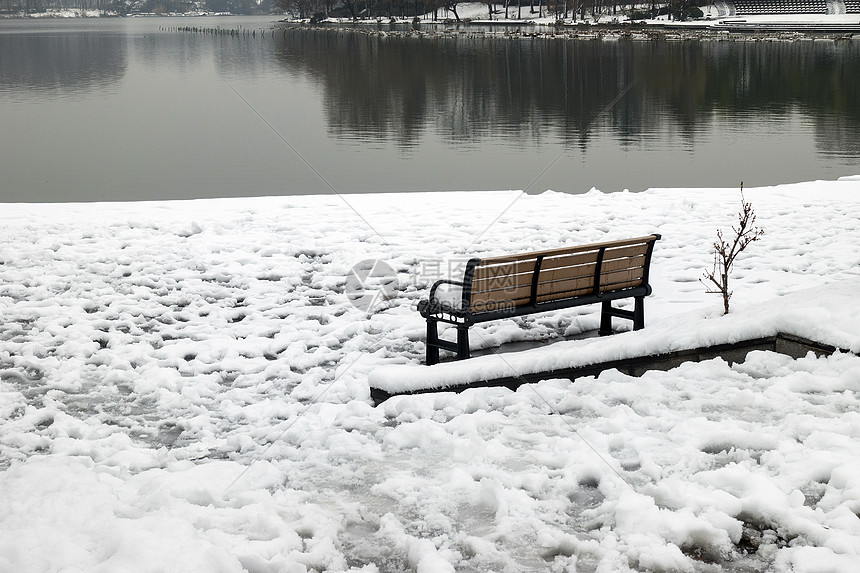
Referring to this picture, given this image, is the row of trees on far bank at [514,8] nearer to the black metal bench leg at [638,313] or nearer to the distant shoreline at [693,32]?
the distant shoreline at [693,32]

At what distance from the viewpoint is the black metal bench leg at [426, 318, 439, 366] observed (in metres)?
7.43

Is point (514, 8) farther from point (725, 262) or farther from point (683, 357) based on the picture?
point (683, 357)

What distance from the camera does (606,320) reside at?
8281 millimetres

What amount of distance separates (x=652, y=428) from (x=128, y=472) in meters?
3.08

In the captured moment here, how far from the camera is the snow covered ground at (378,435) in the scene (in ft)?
14.3

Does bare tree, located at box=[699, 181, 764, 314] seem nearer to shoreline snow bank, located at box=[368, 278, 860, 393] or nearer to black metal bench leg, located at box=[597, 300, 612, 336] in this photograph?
shoreline snow bank, located at box=[368, 278, 860, 393]

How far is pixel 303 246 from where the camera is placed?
11352 mm

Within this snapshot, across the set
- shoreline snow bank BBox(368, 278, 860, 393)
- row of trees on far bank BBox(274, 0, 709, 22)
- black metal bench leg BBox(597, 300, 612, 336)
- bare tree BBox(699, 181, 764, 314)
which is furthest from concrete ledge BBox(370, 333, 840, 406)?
Answer: row of trees on far bank BBox(274, 0, 709, 22)

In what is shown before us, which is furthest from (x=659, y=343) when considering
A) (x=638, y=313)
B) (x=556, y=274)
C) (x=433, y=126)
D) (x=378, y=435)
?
(x=433, y=126)

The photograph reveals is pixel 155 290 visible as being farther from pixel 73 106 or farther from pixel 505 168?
pixel 73 106

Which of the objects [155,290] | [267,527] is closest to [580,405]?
[267,527]

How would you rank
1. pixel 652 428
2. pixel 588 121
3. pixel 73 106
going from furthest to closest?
pixel 73 106 < pixel 588 121 < pixel 652 428

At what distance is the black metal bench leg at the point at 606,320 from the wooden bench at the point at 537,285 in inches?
6.4

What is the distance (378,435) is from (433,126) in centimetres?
2567
